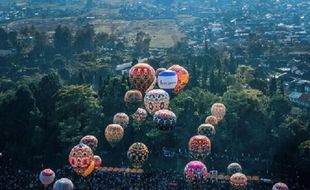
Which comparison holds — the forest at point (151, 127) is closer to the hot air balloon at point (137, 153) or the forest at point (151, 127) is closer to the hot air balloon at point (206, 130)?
the hot air balloon at point (206, 130)

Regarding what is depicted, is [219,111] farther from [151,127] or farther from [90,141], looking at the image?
[90,141]

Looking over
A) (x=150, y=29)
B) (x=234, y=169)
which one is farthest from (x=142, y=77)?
(x=150, y=29)

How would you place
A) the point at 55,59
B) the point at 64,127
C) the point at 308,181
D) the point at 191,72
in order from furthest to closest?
1. the point at 55,59
2. the point at 191,72
3. the point at 64,127
4. the point at 308,181

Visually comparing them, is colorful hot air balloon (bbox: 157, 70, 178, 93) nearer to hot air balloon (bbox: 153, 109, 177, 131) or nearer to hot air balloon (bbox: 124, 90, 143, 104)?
hot air balloon (bbox: 124, 90, 143, 104)

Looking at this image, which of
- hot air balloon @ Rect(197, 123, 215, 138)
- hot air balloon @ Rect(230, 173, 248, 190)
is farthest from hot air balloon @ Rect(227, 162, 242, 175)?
hot air balloon @ Rect(197, 123, 215, 138)

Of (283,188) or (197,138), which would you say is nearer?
(283,188)

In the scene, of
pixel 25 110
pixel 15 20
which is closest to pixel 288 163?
pixel 25 110

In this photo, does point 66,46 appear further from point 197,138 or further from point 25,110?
point 197,138

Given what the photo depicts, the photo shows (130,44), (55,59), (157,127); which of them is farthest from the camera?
(130,44)
